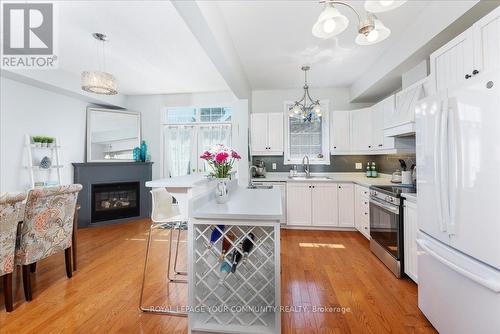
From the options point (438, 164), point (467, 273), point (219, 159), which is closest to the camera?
point (467, 273)

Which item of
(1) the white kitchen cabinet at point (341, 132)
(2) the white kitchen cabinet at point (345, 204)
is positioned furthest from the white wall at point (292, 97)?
(2) the white kitchen cabinet at point (345, 204)

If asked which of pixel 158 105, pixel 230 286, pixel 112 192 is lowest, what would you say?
pixel 230 286

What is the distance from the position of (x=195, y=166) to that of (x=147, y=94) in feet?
6.44

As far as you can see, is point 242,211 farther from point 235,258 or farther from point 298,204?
point 298,204

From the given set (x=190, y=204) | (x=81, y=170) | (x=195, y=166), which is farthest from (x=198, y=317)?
(x=81, y=170)

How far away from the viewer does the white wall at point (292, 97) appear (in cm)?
462

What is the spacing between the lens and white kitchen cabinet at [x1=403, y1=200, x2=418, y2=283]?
2129mm

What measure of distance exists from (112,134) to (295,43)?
4.08m

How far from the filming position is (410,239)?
2.21m

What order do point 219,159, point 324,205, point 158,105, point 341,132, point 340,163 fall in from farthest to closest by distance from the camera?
point 158,105, point 340,163, point 341,132, point 324,205, point 219,159

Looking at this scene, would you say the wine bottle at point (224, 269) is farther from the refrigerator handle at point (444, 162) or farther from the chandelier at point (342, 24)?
the chandelier at point (342, 24)

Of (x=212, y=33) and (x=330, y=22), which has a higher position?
(x=212, y=33)

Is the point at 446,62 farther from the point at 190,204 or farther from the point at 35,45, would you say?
the point at 35,45

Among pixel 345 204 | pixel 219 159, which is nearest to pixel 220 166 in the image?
pixel 219 159
